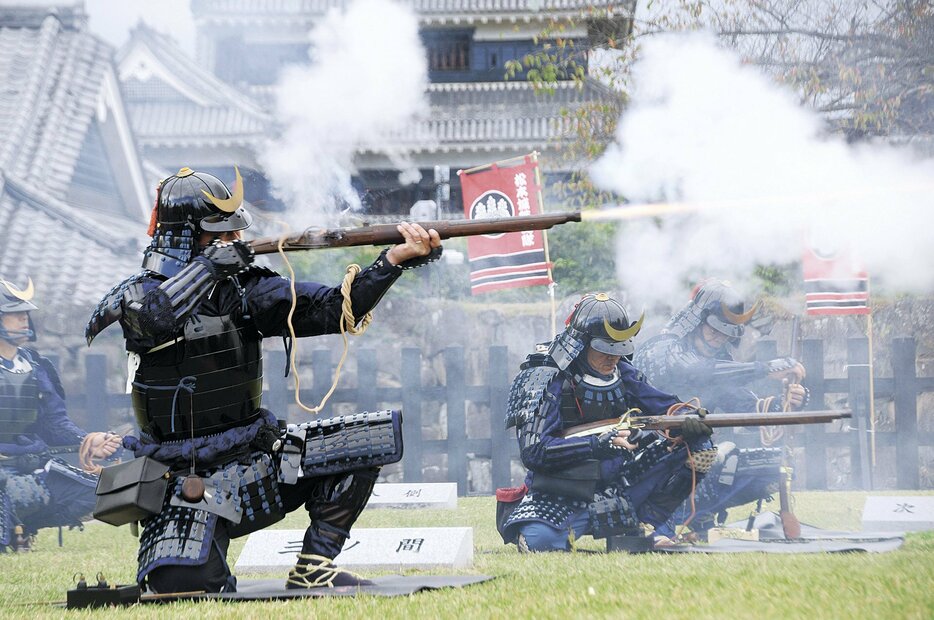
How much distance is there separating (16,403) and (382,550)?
141 inches

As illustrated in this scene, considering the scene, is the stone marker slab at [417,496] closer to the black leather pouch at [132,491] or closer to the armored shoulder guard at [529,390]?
the armored shoulder guard at [529,390]

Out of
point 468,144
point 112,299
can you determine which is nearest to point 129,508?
point 112,299

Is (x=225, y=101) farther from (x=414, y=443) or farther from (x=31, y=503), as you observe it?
(x=31, y=503)

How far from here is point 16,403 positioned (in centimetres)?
748

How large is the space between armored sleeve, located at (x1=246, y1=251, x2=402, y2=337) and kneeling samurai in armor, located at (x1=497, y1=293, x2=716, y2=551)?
1867mm

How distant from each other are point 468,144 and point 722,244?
429cm

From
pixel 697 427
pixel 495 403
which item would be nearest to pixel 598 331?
pixel 697 427

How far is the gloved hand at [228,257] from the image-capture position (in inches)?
169

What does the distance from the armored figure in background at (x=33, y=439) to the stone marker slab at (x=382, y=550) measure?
2.56 metres

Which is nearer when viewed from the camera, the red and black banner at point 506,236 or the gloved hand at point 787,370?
the gloved hand at point 787,370

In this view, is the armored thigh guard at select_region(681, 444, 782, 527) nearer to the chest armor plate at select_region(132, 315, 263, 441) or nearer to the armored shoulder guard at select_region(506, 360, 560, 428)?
the armored shoulder guard at select_region(506, 360, 560, 428)

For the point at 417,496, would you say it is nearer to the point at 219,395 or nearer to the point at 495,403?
the point at 495,403

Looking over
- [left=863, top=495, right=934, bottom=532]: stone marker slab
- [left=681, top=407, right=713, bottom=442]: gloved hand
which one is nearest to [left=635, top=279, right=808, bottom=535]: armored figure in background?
[left=863, top=495, right=934, bottom=532]: stone marker slab

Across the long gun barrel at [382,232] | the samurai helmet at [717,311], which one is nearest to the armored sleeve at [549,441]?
the samurai helmet at [717,311]
